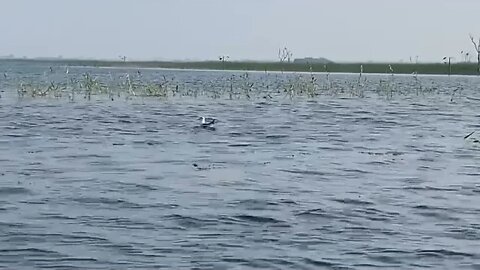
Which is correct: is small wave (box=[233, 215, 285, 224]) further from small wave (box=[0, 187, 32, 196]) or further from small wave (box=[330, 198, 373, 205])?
small wave (box=[0, 187, 32, 196])

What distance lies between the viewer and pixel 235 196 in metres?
17.2

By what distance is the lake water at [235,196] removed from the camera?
40.2 feet

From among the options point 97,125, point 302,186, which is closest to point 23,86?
point 97,125

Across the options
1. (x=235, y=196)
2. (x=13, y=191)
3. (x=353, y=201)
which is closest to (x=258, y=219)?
(x=235, y=196)

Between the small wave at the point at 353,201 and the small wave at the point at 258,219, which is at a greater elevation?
the small wave at the point at 258,219

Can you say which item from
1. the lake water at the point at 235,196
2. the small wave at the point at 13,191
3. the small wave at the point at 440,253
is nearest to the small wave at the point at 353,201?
the lake water at the point at 235,196

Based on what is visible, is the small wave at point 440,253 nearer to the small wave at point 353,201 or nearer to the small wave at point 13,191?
the small wave at point 353,201

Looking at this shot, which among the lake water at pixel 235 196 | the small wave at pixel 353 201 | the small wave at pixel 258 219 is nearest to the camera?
the lake water at pixel 235 196

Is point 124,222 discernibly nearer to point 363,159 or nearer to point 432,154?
point 363,159

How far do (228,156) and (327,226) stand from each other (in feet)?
33.4

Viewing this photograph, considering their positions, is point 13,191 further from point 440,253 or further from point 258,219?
point 440,253

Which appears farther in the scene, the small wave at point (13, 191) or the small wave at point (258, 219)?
the small wave at point (13, 191)

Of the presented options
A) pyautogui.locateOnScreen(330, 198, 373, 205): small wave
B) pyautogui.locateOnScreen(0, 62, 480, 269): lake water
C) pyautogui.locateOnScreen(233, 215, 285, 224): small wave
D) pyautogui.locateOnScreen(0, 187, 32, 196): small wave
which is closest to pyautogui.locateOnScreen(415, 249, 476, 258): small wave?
pyautogui.locateOnScreen(0, 62, 480, 269): lake water

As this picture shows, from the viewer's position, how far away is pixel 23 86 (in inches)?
2116
